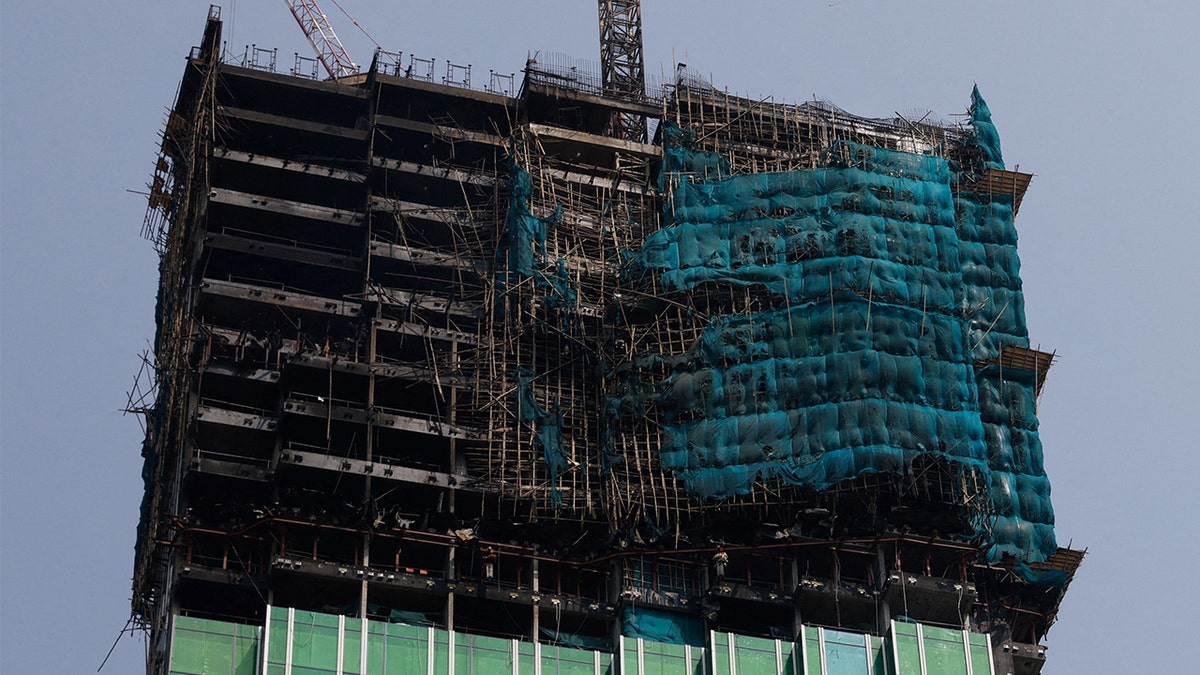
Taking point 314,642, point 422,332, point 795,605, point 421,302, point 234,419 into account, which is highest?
point 421,302

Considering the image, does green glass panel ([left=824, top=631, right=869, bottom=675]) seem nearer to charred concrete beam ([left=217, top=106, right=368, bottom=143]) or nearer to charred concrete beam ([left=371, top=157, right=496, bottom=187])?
charred concrete beam ([left=371, top=157, right=496, bottom=187])

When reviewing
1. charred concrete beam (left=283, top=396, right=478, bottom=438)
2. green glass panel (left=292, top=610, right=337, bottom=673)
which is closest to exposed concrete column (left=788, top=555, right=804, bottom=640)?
charred concrete beam (left=283, top=396, right=478, bottom=438)

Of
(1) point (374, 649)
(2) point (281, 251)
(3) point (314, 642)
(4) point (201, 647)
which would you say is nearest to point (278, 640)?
(3) point (314, 642)

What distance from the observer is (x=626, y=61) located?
151 m

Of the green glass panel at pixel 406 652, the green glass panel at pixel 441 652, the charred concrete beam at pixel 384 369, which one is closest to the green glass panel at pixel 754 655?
the green glass panel at pixel 441 652

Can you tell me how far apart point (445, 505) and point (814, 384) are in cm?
2055

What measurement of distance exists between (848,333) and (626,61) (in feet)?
114

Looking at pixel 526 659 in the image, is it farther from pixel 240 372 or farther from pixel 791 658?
pixel 240 372

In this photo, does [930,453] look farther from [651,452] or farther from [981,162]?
[981,162]

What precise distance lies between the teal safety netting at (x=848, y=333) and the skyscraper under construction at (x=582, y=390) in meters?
0.20

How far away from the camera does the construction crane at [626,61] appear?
143875mm

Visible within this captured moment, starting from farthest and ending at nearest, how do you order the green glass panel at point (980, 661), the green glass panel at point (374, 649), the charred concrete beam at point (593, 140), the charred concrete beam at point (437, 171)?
the charred concrete beam at point (593, 140) → the charred concrete beam at point (437, 171) → the green glass panel at point (980, 661) → the green glass panel at point (374, 649)

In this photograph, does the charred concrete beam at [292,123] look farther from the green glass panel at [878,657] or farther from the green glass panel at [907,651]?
the green glass panel at [907,651]

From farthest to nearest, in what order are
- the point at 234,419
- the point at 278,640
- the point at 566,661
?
the point at 234,419 → the point at 566,661 → the point at 278,640
